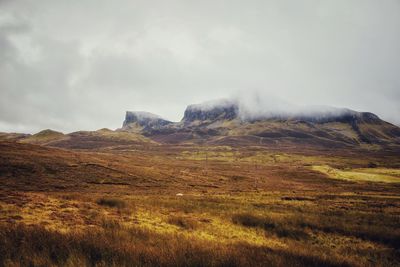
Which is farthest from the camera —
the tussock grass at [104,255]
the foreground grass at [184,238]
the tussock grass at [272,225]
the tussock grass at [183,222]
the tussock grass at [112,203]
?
the tussock grass at [112,203]

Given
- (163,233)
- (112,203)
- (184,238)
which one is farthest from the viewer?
(112,203)

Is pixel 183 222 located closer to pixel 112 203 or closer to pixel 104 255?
pixel 112 203

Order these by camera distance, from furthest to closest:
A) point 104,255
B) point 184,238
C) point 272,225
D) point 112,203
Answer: point 112,203 < point 272,225 < point 184,238 < point 104,255

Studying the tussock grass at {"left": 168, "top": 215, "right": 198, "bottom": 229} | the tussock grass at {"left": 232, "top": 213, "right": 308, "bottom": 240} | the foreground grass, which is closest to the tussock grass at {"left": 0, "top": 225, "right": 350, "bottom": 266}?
the foreground grass

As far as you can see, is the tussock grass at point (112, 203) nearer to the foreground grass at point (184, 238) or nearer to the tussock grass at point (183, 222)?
the foreground grass at point (184, 238)

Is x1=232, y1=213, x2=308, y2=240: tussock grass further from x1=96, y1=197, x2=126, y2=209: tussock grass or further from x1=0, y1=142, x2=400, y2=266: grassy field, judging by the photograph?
x1=96, y1=197, x2=126, y2=209: tussock grass

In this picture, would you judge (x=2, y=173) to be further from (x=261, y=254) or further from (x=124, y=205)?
(x=261, y=254)

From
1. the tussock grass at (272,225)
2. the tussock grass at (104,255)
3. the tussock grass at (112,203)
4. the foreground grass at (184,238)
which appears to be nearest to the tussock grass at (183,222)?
the foreground grass at (184,238)

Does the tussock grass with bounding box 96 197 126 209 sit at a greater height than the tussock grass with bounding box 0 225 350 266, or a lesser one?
lesser

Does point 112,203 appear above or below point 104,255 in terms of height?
below

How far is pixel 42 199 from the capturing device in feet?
58.3

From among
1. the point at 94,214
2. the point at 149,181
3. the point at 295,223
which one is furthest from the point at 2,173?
the point at 295,223

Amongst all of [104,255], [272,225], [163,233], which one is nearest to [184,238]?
[163,233]

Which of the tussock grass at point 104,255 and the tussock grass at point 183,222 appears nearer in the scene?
the tussock grass at point 104,255
